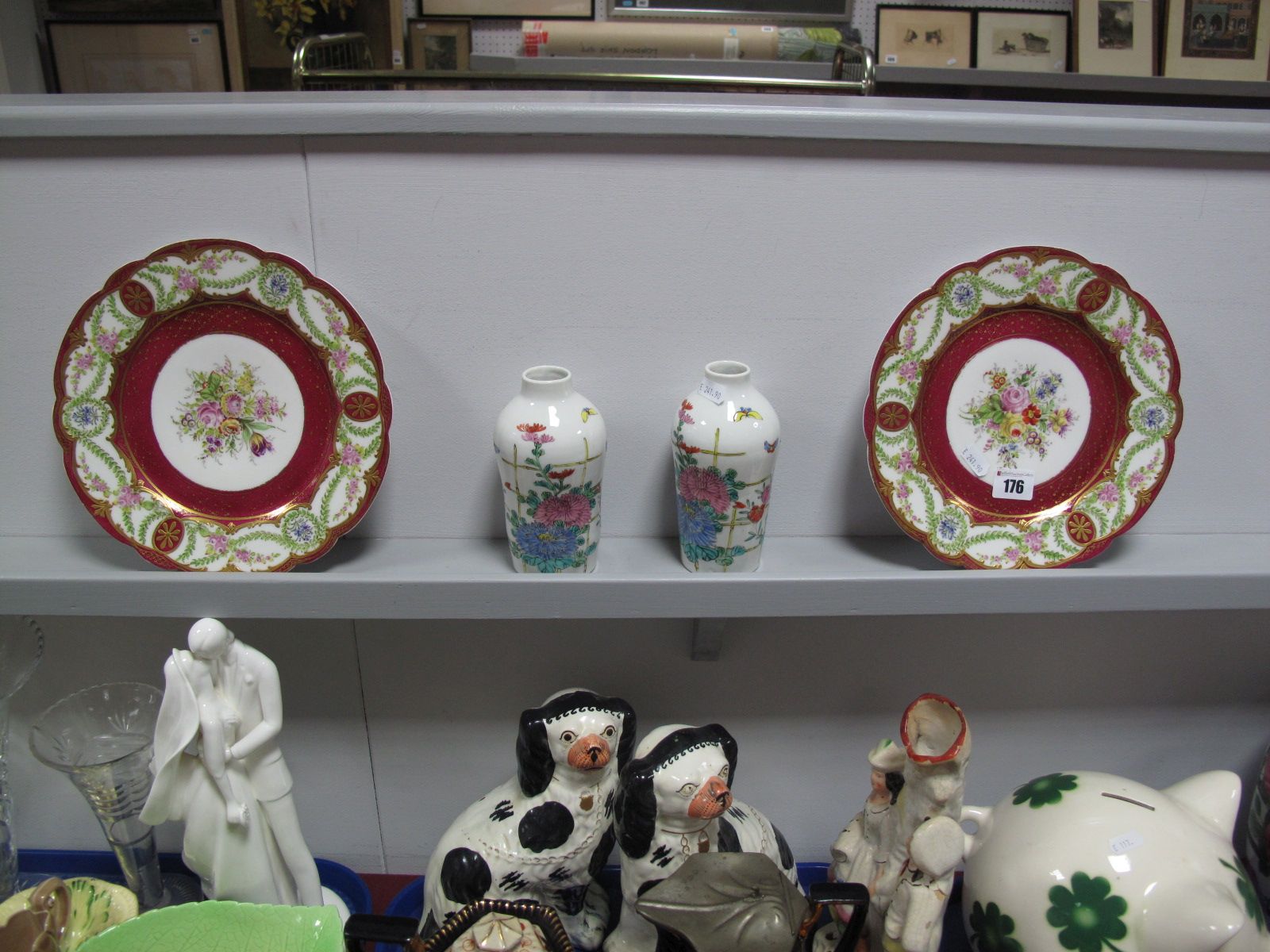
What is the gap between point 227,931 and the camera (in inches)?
34.3

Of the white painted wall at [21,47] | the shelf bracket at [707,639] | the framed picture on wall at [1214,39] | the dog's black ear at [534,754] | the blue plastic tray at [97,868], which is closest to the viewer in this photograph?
the dog's black ear at [534,754]

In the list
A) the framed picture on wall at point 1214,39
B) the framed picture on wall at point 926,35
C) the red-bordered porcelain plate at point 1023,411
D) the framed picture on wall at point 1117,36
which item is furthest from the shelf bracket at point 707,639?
the framed picture on wall at point 1214,39

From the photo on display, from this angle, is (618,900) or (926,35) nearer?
(618,900)

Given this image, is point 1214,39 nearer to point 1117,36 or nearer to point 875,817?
point 1117,36

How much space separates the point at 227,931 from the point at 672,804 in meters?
0.45

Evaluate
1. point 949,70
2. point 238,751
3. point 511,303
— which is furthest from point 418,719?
point 949,70

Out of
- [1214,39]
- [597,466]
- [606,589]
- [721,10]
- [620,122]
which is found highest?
[721,10]

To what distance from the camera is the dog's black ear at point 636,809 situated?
0.89 metres

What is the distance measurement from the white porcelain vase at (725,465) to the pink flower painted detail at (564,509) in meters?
0.11

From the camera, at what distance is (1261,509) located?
1.10m

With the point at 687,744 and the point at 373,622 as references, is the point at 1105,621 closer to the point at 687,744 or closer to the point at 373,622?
the point at 687,744

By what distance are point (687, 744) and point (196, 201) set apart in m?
0.76

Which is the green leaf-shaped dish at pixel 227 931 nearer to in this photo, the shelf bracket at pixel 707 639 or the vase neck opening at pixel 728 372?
the shelf bracket at pixel 707 639

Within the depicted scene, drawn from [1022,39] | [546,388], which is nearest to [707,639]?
[546,388]
